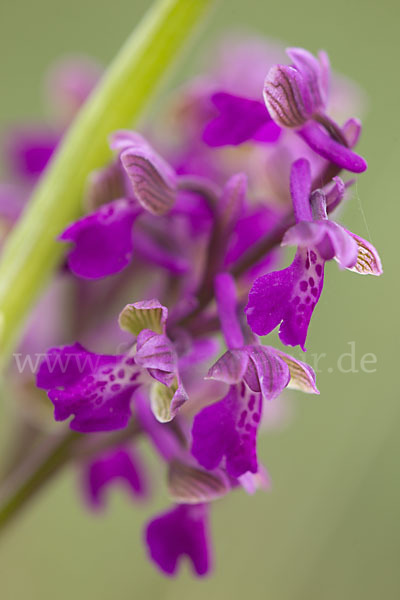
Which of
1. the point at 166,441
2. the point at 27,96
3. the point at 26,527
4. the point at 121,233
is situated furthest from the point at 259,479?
the point at 27,96

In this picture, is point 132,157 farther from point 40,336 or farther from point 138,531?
point 138,531

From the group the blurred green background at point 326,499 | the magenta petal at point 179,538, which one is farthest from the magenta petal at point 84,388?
the blurred green background at point 326,499

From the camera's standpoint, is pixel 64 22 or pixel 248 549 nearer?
pixel 248 549

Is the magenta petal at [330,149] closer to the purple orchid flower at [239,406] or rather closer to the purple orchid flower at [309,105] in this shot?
the purple orchid flower at [309,105]

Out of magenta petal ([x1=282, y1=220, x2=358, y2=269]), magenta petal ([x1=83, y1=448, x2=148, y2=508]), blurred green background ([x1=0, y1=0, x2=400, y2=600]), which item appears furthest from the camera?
blurred green background ([x1=0, y1=0, x2=400, y2=600])

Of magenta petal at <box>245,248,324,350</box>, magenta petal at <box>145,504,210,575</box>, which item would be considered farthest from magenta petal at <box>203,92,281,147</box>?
magenta petal at <box>145,504,210,575</box>

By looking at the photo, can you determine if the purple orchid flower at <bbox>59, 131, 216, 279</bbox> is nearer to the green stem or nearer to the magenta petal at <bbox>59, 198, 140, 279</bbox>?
the magenta petal at <bbox>59, 198, 140, 279</bbox>

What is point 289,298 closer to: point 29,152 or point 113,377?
point 113,377
